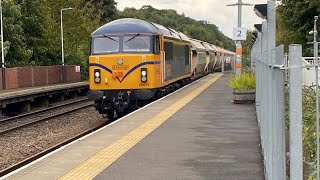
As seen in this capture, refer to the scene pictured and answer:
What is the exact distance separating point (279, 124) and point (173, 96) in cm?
1726

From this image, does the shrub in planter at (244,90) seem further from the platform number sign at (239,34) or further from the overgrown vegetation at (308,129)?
the overgrown vegetation at (308,129)

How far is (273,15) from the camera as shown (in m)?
5.72

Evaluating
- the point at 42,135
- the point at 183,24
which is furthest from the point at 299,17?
→ the point at 183,24

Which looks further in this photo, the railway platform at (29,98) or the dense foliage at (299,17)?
the dense foliage at (299,17)

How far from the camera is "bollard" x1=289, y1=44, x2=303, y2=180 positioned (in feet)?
10.8

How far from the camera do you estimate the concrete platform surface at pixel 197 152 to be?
7.82m

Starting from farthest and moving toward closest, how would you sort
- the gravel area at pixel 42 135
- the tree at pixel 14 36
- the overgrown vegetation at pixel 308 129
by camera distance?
1. the tree at pixel 14 36
2. the gravel area at pixel 42 135
3. the overgrown vegetation at pixel 308 129

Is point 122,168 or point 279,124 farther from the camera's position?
point 122,168

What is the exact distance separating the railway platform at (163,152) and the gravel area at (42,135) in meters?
2.27

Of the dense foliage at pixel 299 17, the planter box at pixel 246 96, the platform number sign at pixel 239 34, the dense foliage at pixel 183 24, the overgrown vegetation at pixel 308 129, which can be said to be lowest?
the planter box at pixel 246 96

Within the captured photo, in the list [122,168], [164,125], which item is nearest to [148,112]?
[164,125]

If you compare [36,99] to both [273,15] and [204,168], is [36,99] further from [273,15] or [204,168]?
[273,15]

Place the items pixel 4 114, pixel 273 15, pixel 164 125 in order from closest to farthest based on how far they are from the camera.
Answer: pixel 273 15
pixel 164 125
pixel 4 114

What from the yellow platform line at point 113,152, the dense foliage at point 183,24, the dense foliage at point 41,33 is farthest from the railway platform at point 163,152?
the dense foliage at point 183,24
